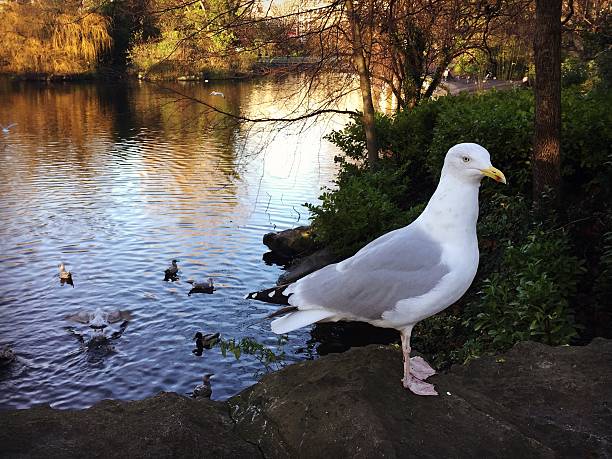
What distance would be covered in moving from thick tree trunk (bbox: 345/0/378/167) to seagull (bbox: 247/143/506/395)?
22.2ft

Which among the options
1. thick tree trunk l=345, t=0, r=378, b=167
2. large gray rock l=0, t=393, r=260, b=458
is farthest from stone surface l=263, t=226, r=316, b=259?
large gray rock l=0, t=393, r=260, b=458

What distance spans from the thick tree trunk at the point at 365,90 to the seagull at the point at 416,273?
6.76m

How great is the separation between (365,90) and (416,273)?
736cm

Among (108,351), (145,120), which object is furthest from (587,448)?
(145,120)

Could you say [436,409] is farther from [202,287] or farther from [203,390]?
[202,287]

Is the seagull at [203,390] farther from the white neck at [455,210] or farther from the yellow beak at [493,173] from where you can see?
the yellow beak at [493,173]

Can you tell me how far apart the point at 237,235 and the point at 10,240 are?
4983mm

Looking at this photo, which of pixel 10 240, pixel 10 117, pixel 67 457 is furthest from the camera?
pixel 10 117

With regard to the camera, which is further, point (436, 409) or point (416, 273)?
point (416, 273)

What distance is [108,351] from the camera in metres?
9.07

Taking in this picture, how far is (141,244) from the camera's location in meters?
13.6

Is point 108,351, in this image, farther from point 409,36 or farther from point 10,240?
point 409,36

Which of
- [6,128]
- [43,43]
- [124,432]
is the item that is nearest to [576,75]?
[124,432]

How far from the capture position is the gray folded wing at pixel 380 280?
11.2 ft
